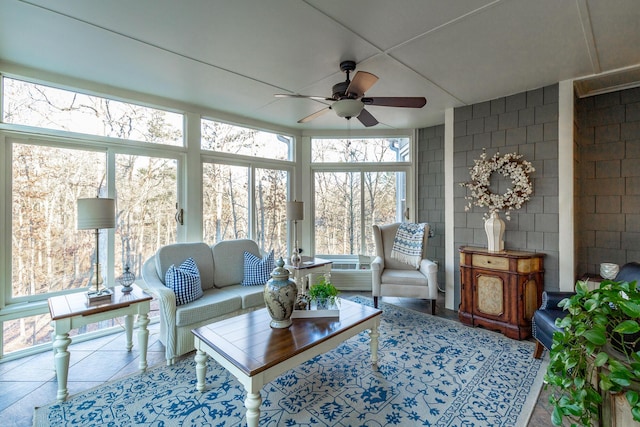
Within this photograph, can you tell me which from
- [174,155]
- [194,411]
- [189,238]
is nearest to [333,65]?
[174,155]

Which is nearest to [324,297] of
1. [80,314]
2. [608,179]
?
[80,314]

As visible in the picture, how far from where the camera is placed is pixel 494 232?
3191mm

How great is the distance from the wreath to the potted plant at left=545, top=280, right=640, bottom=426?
242cm

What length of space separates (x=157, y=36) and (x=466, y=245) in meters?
3.89

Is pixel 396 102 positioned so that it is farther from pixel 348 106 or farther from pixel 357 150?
pixel 357 150

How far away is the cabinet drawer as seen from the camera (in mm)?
3053

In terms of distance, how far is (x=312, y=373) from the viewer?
236cm

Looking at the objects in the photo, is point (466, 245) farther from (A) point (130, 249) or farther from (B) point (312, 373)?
(A) point (130, 249)

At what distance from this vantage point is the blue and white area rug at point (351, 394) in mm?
1854

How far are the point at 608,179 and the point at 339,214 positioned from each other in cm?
335

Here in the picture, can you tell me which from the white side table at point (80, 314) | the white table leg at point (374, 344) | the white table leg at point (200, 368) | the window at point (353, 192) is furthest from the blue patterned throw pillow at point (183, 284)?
the window at point (353, 192)

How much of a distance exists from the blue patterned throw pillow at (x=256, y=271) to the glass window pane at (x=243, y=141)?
1661mm

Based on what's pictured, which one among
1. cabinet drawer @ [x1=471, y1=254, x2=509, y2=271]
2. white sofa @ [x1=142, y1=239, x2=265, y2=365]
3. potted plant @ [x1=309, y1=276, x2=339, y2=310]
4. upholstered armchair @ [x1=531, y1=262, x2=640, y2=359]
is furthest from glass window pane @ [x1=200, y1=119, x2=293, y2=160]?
upholstered armchair @ [x1=531, y1=262, x2=640, y2=359]

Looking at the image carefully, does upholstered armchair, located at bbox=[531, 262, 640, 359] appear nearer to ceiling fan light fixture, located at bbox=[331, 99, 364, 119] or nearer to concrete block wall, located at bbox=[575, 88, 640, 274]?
concrete block wall, located at bbox=[575, 88, 640, 274]
